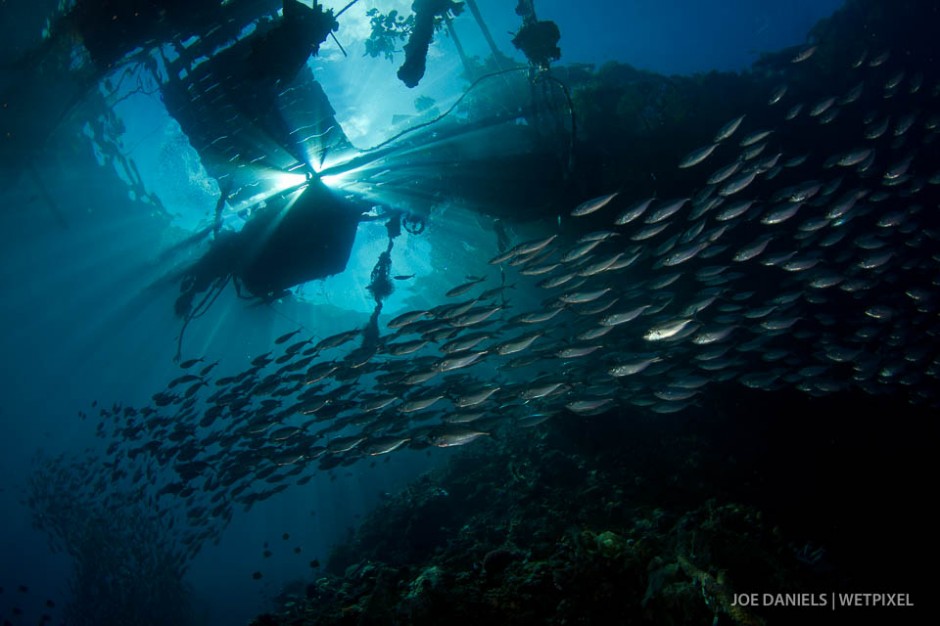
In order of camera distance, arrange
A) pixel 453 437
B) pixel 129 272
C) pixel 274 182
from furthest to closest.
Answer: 1. pixel 129 272
2. pixel 274 182
3. pixel 453 437

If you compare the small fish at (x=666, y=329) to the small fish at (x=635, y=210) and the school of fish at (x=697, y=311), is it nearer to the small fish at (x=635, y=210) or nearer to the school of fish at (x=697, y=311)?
the school of fish at (x=697, y=311)

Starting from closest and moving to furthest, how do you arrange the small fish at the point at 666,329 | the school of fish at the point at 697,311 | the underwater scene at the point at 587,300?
the underwater scene at the point at 587,300, the small fish at the point at 666,329, the school of fish at the point at 697,311

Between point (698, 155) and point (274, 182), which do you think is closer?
point (698, 155)

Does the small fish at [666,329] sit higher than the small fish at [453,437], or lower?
→ higher

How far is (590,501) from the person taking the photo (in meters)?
9.07

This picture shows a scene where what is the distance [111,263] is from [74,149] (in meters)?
13.0

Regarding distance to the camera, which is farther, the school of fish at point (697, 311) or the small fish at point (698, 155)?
the school of fish at point (697, 311)

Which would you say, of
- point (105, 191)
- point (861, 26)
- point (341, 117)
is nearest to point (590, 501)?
point (861, 26)

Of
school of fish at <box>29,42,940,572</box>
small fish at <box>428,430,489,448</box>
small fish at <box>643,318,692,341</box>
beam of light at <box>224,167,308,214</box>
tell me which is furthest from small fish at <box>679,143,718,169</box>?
beam of light at <box>224,167,308,214</box>

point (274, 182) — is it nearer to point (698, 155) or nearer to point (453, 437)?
point (453, 437)

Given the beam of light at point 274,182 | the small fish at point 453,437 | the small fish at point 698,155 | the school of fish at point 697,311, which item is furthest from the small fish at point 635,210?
the beam of light at point 274,182

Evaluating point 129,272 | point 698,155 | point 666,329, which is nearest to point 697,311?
point 666,329

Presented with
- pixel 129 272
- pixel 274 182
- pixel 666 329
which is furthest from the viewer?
pixel 129 272

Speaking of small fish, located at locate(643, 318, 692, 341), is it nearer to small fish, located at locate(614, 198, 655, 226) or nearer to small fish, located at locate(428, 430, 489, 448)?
small fish, located at locate(614, 198, 655, 226)
